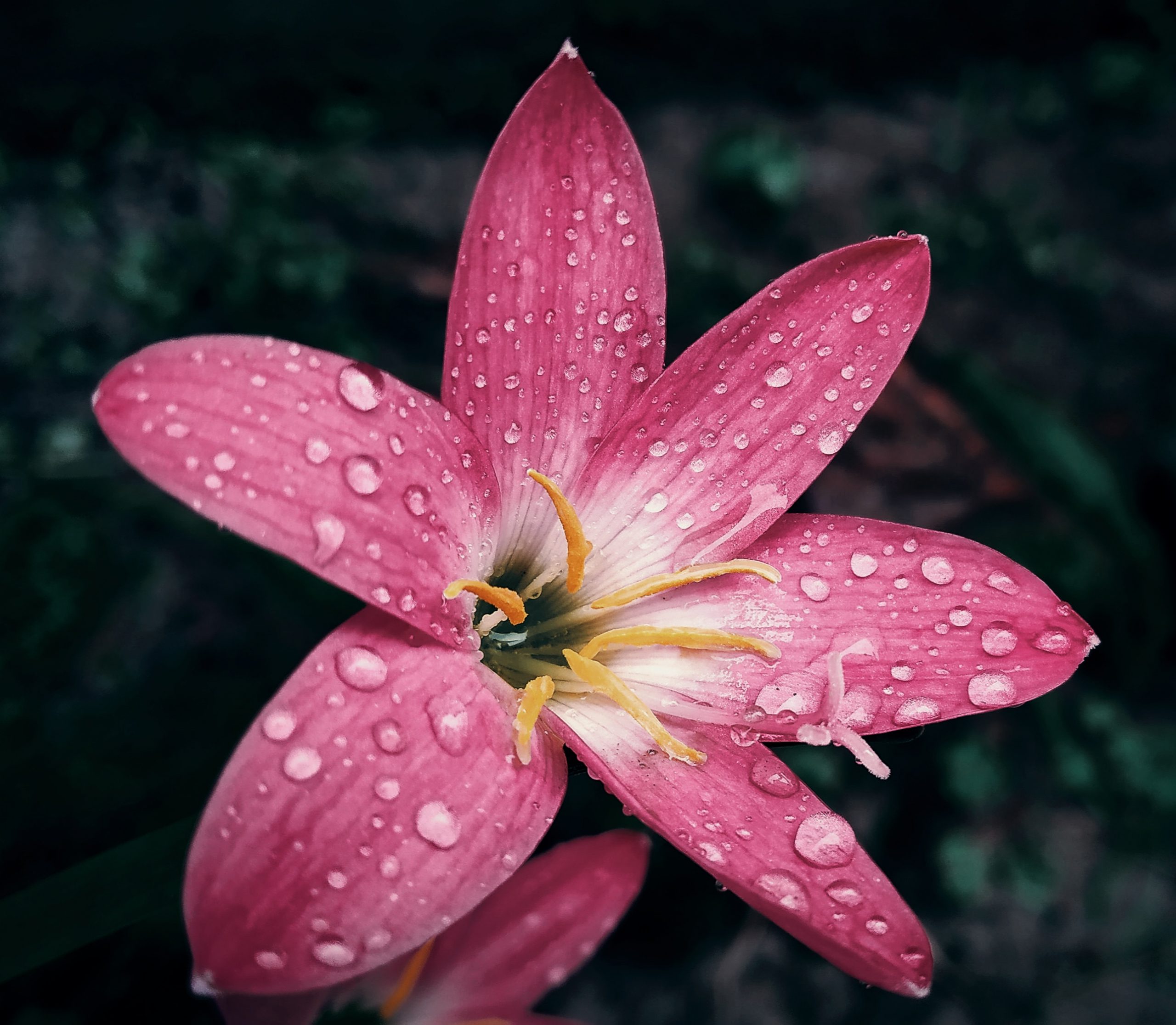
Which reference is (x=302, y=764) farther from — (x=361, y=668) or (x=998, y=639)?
(x=998, y=639)

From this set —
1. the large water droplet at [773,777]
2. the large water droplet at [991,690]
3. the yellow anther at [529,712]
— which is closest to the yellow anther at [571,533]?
the yellow anther at [529,712]

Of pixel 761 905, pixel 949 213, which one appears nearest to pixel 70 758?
pixel 761 905

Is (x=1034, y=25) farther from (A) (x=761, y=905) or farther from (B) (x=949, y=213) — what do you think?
(A) (x=761, y=905)

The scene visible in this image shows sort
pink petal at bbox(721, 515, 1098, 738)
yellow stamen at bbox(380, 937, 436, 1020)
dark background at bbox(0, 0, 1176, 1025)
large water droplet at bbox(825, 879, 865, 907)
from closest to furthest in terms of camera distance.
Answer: large water droplet at bbox(825, 879, 865, 907) → pink petal at bbox(721, 515, 1098, 738) → yellow stamen at bbox(380, 937, 436, 1020) → dark background at bbox(0, 0, 1176, 1025)

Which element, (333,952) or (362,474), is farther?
(362,474)

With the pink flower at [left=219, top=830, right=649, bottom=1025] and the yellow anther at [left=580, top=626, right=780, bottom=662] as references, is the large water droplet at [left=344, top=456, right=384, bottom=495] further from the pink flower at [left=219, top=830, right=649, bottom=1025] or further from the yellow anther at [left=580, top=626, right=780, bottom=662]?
the pink flower at [left=219, top=830, right=649, bottom=1025]

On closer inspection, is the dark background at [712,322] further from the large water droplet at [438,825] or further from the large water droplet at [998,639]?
the large water droplet at [998,639]

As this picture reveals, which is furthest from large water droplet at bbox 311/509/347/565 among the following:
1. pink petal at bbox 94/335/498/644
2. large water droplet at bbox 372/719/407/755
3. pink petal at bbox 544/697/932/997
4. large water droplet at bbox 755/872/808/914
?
large water droplet at bbox 755/872/808/914

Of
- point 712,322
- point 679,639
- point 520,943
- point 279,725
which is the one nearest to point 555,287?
point 679,639
